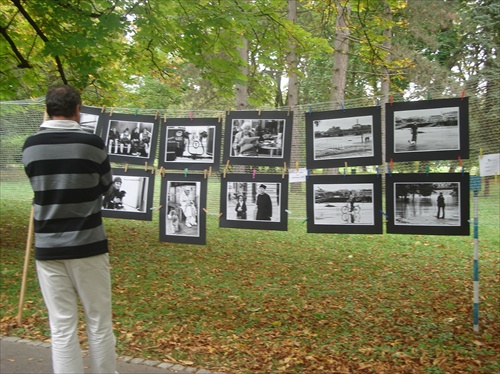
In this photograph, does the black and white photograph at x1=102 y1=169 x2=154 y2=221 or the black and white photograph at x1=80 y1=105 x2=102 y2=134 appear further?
the black and white photograph at x1=80 y1=105 x2=102 y2=134

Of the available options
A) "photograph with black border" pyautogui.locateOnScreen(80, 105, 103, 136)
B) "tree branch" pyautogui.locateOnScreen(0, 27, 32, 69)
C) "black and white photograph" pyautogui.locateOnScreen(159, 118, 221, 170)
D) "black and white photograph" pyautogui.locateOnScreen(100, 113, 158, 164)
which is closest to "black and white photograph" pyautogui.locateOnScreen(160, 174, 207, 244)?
"black and white photograph" pyautogui.locateOnScreen(159, 118, 221, 170)

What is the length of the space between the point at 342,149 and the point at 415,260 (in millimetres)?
4285

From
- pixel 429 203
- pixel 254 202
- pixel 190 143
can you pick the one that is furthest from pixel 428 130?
pixel 190 143

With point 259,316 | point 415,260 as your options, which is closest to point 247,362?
point 259,316

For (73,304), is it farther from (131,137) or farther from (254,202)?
(131,137)

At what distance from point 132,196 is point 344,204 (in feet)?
8.83

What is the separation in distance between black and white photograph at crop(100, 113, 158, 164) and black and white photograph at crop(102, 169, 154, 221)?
0.18 metres

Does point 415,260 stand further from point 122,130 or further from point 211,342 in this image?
point 122,130

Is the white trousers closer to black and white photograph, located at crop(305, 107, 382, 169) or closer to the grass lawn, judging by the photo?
the grass lawn

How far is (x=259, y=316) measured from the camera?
17.2 feet

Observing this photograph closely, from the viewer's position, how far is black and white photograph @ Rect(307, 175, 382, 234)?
4.97 metres

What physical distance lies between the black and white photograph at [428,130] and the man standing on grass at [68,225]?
3119 millimetres

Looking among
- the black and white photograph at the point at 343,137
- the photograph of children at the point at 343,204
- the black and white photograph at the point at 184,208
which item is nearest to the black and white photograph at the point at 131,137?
the black and white photograph at the point at 184,208

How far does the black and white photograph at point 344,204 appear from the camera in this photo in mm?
4973
